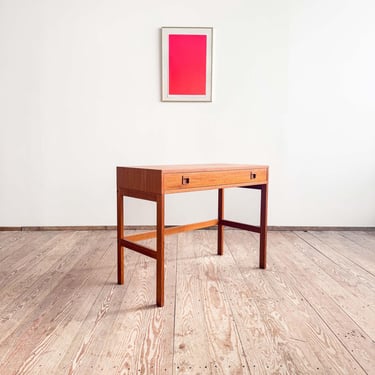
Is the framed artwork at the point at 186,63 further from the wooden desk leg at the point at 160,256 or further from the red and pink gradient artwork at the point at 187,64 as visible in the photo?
the wooden desk leg at the point at 160,256

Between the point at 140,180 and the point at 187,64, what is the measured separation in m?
→ 1.88

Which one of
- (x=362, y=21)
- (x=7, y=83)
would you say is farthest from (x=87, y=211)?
(x=362, y=21)

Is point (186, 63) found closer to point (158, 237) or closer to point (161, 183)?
point (161, 183)

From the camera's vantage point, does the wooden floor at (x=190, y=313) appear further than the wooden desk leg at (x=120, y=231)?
No

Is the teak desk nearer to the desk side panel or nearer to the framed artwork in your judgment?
the desk side panel

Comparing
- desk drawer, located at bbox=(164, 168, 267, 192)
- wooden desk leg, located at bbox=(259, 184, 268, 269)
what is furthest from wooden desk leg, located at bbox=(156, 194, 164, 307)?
wooden desk leg, located at bbox=(259, 184, 268, 269)

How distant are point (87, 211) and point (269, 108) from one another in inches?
82.3

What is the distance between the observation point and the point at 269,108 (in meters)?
3.38

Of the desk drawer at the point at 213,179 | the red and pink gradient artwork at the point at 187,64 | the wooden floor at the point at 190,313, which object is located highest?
the red and pink gradient artwork at the point at 187,64

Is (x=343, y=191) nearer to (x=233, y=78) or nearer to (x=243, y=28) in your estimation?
(x=233, y=78)

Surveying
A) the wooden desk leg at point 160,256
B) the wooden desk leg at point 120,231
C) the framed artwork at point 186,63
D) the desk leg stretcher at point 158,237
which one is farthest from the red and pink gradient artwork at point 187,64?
the wooden desk leg at point 160,256

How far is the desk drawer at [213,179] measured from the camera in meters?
1.75

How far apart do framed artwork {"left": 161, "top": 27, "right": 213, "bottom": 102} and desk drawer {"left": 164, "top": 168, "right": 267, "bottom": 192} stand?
1378 millimetres

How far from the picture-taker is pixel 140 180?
71.2 inches
